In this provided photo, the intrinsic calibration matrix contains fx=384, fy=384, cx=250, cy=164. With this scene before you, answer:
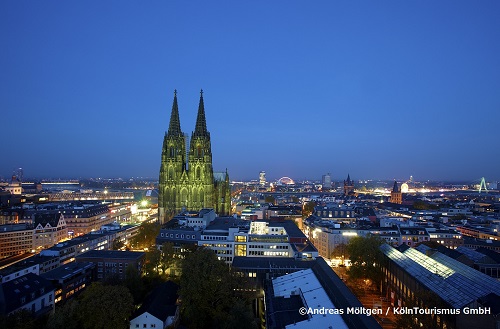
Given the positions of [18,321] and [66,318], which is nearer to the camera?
[18,321]

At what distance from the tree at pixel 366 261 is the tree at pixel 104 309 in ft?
108

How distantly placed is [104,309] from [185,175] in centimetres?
6462

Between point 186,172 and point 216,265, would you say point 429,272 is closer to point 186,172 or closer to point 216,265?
point 216,265

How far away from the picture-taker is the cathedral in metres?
96.8

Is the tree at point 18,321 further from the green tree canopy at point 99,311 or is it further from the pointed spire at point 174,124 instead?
the pointed spire at point 174,124

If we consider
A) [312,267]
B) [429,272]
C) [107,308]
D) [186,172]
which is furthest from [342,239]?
[107,308]

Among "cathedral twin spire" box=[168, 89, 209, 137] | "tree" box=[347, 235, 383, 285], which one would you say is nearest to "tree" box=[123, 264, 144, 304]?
"tree" box=[347, 235, 383, 285]

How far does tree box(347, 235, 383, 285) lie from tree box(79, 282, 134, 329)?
32.9 meters

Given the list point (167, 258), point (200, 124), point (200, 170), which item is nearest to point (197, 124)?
point (200, 124)

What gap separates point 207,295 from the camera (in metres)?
39.7

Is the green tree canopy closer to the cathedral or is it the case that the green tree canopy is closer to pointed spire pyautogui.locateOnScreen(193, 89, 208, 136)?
the cathedral

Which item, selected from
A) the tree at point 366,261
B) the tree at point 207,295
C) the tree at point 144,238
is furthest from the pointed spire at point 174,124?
the tree at point 207,295

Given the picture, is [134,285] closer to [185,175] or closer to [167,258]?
[167,258]

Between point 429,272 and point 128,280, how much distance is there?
34.6m
